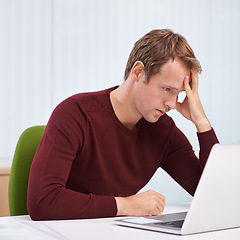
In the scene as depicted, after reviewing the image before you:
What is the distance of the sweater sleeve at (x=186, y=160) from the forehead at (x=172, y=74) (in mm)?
249

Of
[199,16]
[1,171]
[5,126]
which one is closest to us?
[1,171]

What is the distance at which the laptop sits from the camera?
3.17ft

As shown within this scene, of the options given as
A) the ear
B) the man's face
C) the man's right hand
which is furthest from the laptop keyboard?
the ear

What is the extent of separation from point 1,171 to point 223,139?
2.76m

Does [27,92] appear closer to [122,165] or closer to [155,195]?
[122,165]

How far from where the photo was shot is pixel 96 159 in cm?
151

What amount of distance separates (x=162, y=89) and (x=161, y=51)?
4.8 inches

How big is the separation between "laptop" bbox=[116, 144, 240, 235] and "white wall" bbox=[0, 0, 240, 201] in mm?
2780

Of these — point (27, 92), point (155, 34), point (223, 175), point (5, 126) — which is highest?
point (155, 34)

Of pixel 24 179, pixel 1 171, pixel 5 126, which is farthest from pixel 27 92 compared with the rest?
pixel 24 179

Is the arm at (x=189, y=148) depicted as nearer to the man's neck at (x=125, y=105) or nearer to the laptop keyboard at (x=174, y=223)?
the man's neck at (x=125, y=105)

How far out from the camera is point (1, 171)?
239 cm

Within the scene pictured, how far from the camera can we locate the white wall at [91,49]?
3.66 m

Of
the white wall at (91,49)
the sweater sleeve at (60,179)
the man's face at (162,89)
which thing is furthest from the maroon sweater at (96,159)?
the white wall at (91,49)
